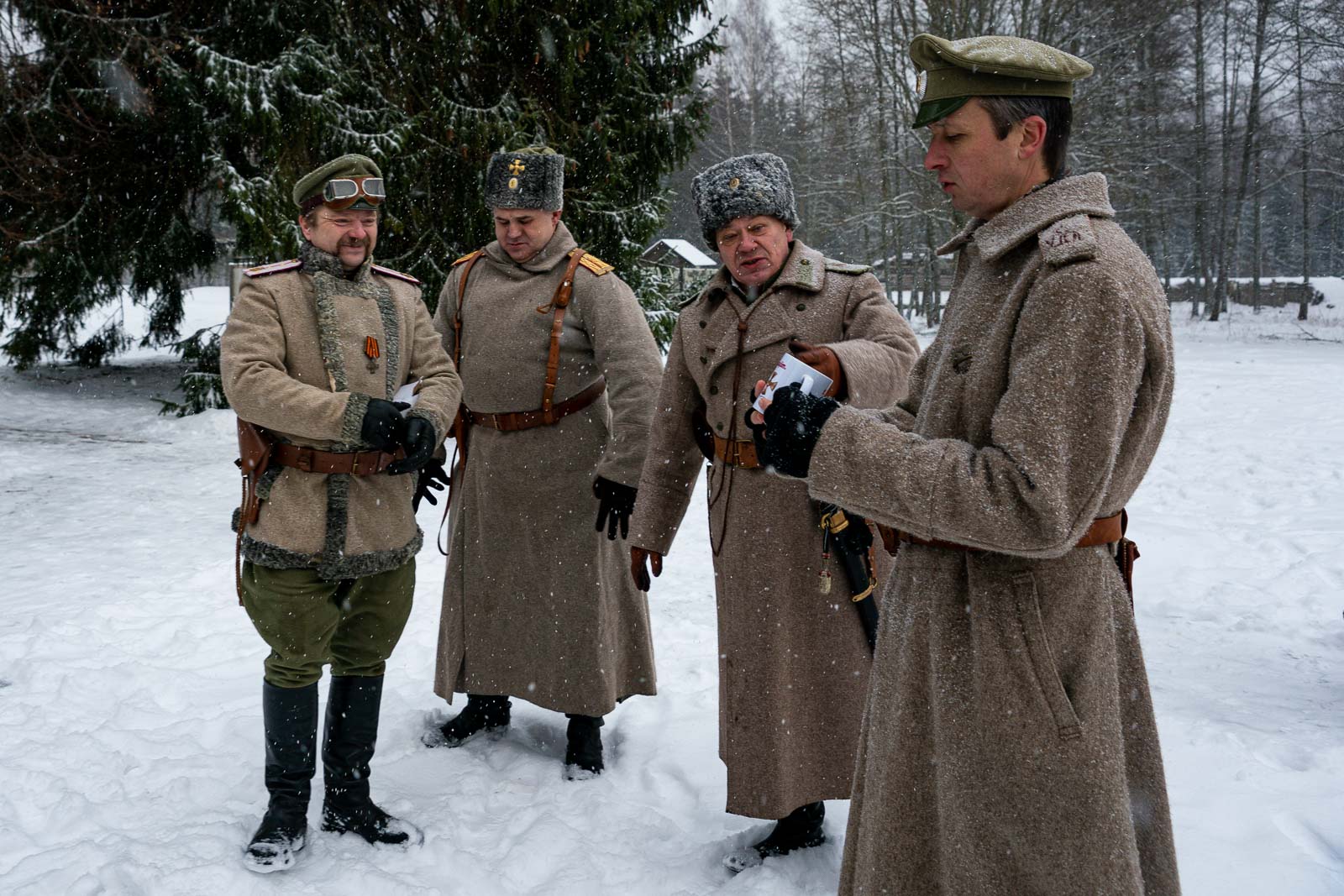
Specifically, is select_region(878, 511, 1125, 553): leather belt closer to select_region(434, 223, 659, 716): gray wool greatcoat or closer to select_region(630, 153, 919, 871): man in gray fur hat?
select_region(630, 153, 919, 871): man in gray fur hat

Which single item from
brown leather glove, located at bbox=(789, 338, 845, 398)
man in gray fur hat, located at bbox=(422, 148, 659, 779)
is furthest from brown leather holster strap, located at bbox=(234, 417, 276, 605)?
brown leather glove, located at bbox=(789, 338, 845, 398)

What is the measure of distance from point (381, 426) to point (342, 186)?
2.37 feet

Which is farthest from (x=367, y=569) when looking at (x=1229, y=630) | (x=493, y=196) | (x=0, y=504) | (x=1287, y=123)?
(x=1287, y=123)

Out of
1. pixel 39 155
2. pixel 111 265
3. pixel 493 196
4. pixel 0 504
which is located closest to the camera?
pixel 493 196

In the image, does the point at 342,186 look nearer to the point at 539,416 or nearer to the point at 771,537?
the point at 539,416

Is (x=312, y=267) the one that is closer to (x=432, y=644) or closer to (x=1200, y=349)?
(x=432, y=644)

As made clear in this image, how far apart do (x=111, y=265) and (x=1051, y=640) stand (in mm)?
14161

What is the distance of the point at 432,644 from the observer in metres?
4.69

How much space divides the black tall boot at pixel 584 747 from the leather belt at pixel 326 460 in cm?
124

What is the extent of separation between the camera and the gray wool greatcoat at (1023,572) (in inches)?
51.9

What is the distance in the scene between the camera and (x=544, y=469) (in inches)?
136

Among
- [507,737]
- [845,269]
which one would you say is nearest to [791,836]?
[507,737]

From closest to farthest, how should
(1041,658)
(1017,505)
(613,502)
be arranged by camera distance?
1. (1017,505)
2. (1041,658)
3. (613,502)

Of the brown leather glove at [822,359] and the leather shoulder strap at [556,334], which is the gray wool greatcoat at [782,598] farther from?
the leather shoulder strap at [556,334]
